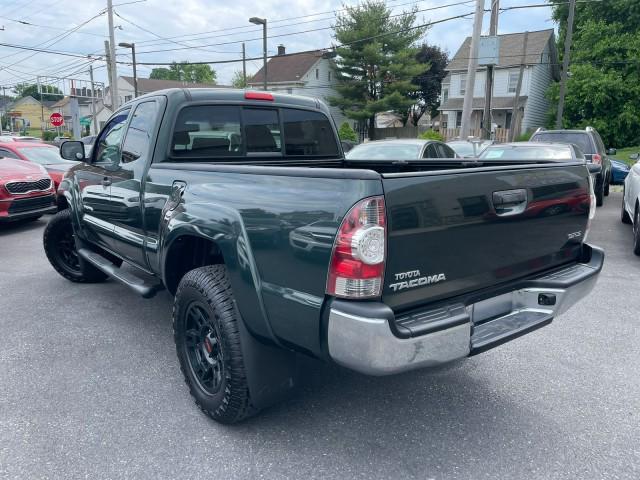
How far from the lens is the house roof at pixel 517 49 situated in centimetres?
3334

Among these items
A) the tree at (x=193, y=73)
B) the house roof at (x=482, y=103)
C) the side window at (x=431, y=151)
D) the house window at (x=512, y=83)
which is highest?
the tree at (x=193, y=73)

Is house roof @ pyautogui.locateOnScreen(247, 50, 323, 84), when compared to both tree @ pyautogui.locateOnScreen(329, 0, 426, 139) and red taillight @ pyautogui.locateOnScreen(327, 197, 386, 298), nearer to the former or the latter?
tree @ pyautogui.locateOnScreen(329, 0, 426, 139)

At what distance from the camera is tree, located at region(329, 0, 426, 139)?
122ft

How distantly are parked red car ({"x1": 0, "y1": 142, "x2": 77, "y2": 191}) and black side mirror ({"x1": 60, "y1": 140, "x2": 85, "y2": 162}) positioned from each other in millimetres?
6631

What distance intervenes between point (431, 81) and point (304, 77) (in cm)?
1451

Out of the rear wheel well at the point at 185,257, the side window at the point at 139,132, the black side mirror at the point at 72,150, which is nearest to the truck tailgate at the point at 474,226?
the rear wheel well at the point at 185,257

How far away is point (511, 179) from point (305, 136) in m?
2.20

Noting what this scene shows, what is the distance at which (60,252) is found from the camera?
5.75 meters

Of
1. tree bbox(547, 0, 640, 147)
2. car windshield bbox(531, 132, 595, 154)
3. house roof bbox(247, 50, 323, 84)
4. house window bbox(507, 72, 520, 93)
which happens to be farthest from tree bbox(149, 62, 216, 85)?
car windshield bbox(531, 132, 595, 154)

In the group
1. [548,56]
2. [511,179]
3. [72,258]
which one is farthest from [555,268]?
[548,56]

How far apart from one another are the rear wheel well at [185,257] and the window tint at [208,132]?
788 mm

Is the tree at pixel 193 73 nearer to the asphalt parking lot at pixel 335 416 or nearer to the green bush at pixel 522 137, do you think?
the green bush at pixel 522 137

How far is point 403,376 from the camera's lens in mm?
3389

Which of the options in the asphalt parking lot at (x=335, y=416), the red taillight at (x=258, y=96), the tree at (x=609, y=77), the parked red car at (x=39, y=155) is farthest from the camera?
the tree at (x=609, y=77)
